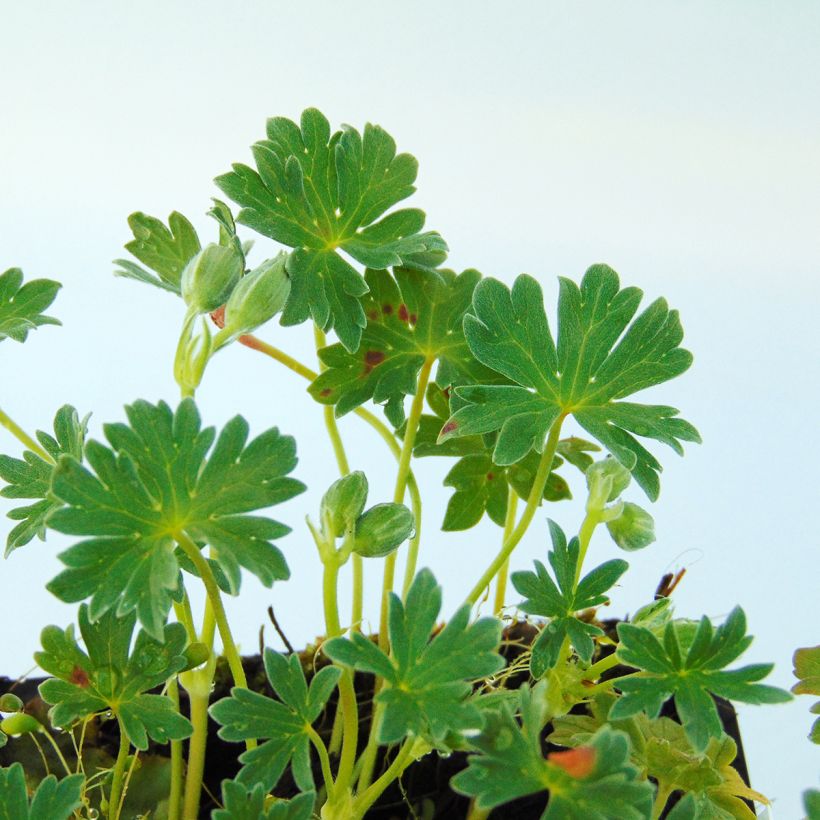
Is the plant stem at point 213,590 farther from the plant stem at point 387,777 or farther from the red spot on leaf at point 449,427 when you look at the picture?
the red spot on leaf at point 449,427

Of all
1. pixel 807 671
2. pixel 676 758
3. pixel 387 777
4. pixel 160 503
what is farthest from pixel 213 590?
pixel 807 671

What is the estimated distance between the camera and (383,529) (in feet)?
2.33

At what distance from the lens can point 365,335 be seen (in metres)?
0.86

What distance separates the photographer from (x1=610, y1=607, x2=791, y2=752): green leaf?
0.64 meters

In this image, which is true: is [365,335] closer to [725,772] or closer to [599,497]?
[599,497]

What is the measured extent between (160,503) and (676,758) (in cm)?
45

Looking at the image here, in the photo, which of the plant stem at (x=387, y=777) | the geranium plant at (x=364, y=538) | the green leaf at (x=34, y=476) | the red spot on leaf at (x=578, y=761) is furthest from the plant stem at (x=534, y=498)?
the green leaf at (x=34, y=476)

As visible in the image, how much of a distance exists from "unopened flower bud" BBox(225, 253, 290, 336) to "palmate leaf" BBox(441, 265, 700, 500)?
0.14 metres

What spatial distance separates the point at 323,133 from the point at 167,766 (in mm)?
587

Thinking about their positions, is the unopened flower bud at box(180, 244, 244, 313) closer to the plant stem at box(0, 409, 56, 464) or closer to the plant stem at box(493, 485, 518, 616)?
the plant stem at box(0, 409, 56, 464)

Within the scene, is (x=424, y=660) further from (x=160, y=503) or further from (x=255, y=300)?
(x=255, y=300)

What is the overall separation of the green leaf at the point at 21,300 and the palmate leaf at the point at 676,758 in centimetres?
56

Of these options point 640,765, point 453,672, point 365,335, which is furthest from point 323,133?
point 640,765

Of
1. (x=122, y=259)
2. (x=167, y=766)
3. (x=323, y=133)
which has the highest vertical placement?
(x=323, y=133)
